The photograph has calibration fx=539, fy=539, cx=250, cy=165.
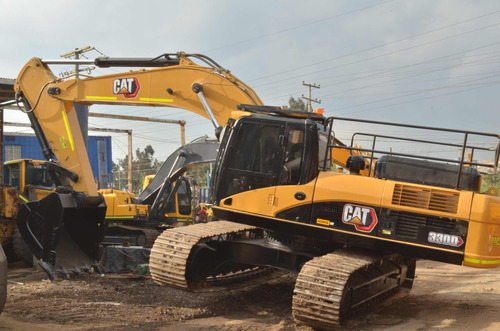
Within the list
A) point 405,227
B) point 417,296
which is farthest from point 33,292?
point 417,296

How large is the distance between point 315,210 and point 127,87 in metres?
4.25

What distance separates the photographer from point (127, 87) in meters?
9.23

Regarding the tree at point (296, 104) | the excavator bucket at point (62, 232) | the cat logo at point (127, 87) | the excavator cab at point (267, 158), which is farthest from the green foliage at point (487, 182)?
the tree at point (296, 104)

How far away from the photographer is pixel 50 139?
9.84 metres

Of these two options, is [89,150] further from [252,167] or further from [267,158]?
[267,158]

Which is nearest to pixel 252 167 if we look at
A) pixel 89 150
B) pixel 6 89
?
pixel 6 89

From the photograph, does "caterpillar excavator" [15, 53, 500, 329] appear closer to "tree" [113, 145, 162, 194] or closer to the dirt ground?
the dirt ground

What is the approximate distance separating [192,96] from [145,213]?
6178 millimetres

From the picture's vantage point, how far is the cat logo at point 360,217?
21.7 feet

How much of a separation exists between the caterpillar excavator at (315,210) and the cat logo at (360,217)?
12mm

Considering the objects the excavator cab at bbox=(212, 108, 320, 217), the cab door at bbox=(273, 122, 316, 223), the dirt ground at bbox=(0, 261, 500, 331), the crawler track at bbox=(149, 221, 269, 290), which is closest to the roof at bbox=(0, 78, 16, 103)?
the dirt ground at bbox=(0, 261, 500, 331)

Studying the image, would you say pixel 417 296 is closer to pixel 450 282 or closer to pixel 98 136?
pixel 450 282

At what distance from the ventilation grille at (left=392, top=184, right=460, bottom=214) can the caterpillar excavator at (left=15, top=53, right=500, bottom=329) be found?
12mm

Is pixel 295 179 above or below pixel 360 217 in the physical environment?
above
